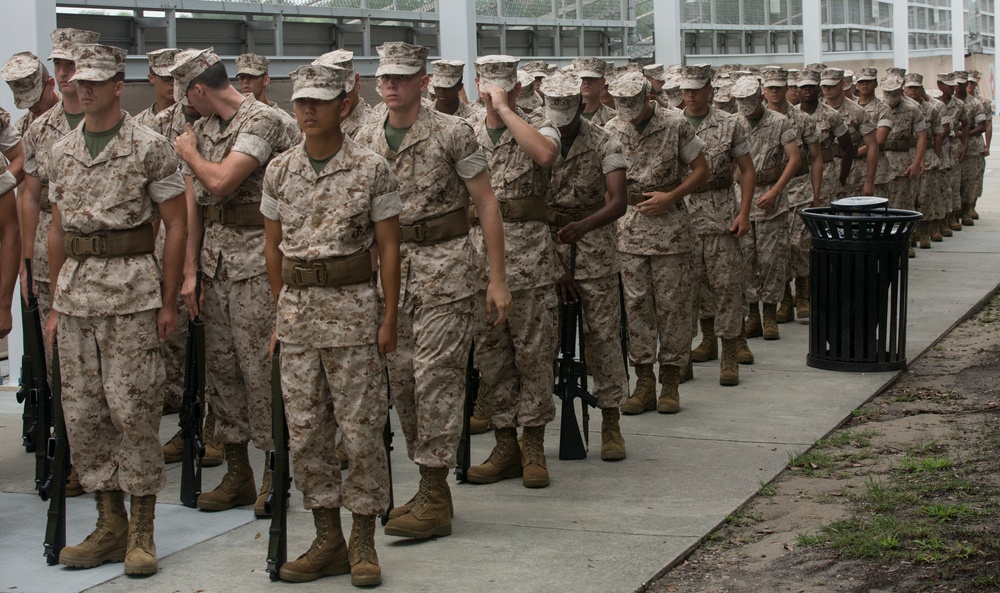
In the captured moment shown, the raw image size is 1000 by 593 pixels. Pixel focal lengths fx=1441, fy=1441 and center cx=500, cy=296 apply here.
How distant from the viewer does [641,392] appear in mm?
8781

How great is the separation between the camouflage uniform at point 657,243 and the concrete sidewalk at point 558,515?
55 centimetres

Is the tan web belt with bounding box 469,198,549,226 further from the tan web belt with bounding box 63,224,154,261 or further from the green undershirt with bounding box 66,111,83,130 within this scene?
the green undershirt with bounding box 66,111,83,130

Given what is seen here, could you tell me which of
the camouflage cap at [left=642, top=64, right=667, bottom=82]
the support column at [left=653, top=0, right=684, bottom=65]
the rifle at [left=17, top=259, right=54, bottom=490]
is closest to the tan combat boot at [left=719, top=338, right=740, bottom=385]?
the camouflage cap at [left=642, top=64, right=667, bottom=82]

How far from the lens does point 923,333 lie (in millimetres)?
11703

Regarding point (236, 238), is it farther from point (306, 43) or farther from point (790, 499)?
point (306, 43)

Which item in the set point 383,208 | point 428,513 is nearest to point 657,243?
point 428,513

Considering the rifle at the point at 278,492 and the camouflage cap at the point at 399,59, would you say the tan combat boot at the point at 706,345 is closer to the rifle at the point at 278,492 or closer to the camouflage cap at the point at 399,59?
the camouflage cap at the point at 399,59

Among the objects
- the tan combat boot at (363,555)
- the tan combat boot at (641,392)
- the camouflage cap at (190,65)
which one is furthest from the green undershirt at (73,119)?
the tan combat boot at (641,392)

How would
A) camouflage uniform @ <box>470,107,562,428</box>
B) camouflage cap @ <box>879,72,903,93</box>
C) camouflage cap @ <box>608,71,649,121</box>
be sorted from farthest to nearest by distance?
camouflage cap @ <box>879,72,903,93</box> < camouflage cap @ <box>608,71,649,121</box> < camouflage uniform @ <box>470,107,562,428</box>

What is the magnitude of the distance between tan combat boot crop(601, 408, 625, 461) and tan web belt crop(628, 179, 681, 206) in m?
1.48

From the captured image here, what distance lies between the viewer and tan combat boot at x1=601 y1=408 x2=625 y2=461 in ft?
25.0

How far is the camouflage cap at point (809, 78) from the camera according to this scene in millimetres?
12703

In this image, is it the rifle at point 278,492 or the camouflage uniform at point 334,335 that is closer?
the camouflage uniform at point 334,335

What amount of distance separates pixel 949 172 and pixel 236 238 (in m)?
14.0
